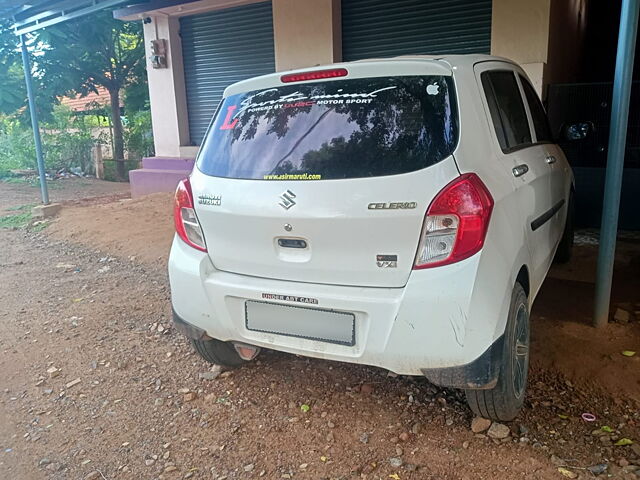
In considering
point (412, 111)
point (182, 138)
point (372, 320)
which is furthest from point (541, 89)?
point (182, 138)

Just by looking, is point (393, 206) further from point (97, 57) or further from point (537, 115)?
point (97, 57)

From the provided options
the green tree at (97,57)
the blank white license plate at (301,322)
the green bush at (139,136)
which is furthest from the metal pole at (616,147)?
the green bush at (139,136)

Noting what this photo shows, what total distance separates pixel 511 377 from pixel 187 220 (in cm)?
185

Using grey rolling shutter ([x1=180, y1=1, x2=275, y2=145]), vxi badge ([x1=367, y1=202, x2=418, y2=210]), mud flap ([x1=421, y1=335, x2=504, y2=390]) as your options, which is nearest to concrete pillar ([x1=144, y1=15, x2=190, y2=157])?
grey rolling shutter ([x1=180, y1=1, x2=275, y2=145])

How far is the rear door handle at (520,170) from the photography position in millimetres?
2833

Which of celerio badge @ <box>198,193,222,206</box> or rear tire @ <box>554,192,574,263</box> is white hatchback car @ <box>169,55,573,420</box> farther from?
rear tire @ <box>554,192,574,263</box>

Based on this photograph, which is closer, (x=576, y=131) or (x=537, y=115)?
(x=537, y=115)

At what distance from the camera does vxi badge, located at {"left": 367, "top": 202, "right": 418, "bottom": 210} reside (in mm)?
2354

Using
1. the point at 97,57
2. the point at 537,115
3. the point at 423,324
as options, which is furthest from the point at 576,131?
the point at 97,57

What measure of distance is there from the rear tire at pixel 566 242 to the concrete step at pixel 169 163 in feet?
22.7

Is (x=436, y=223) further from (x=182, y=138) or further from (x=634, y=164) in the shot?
(x=182, y=138)

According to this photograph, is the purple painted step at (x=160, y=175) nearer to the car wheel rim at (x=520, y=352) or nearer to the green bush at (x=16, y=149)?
the car wheel rim at (x=520, y=352)

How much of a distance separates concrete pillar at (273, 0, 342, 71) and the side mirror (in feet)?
14.3

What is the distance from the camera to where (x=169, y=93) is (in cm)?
1032
